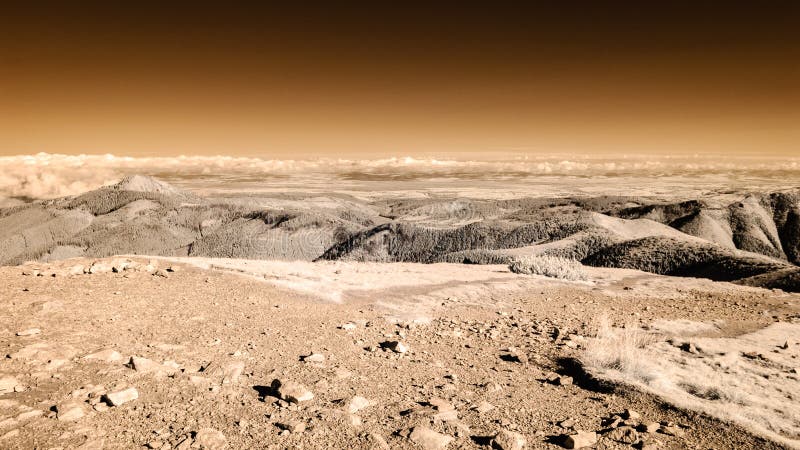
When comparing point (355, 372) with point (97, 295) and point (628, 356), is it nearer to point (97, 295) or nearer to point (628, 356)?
point (628, 356)

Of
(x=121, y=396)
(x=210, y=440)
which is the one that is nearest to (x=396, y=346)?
(x=210, y=440)

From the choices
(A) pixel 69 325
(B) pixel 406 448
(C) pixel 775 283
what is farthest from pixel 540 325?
(C) pixel 775 283

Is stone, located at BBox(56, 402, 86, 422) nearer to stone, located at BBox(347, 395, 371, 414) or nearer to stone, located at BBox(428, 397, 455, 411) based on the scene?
stone, located at BBox(347, 395, 371, 414)

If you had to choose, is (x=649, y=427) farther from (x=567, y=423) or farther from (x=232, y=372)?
(x=232, y=372)

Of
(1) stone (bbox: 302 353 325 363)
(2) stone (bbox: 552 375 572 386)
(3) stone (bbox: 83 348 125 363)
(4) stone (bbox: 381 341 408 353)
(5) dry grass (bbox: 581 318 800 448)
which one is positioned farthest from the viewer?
(4) stone (bbox: 381 341 408 353)

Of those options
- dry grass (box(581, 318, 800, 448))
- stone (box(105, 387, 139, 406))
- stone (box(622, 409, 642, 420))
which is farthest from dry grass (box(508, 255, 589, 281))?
stone (box(105, 387, 139, 406))

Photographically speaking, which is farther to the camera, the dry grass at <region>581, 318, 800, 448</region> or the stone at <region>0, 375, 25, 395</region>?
the dry grass at <region>581, 318, 800, 448</region>
